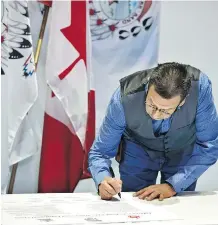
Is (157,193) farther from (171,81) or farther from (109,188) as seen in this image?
(171,81)

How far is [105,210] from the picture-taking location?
4.59 feet

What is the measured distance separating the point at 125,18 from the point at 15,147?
3.14 ft

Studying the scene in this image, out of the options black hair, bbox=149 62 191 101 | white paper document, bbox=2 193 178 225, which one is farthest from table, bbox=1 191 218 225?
black hair, bbox=149 62 191 101

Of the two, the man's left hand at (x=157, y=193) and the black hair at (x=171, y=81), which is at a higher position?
the black hair at (x=171, y=81)

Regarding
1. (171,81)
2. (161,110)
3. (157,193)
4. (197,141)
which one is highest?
(171,81)

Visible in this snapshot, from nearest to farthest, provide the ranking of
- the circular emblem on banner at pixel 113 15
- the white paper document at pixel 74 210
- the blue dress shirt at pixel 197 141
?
the white paper document at pixel 74 210, the blue dress shirt at pixel 197 141, the circular emblem on banner at pixel 113 15

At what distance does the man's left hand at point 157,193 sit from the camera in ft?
5.21

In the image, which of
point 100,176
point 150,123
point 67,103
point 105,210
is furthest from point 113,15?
point 105,210

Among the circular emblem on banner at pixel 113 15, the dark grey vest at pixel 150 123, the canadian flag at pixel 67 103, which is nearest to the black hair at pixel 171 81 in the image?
the dark grey vest at pixel 150 123

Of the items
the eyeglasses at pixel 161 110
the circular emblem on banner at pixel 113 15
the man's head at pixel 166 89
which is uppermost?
the circular emblem on banner at pixel 113 15

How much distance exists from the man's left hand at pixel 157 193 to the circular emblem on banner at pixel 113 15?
1.16m

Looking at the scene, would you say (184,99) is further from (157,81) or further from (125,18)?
(125,18)

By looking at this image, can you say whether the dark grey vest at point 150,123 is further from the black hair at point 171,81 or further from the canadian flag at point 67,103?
the canadian flag at point 67,103

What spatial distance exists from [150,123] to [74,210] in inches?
18.6
